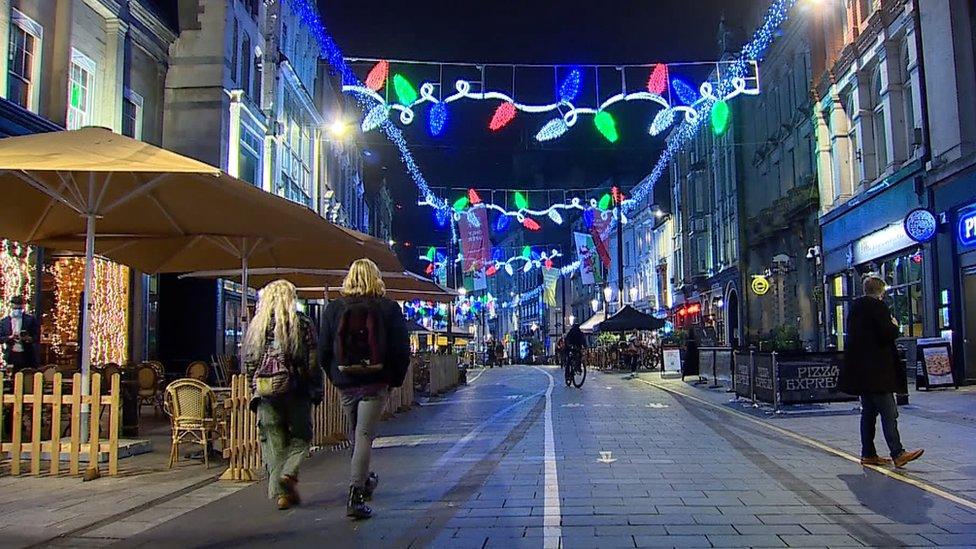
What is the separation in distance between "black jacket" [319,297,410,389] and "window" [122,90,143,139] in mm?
13821

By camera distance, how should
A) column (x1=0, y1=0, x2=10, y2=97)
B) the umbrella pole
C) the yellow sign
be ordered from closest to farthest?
1. the umbrella pole
2. column (x1=0, y1=0, x2=10, y2=97)
3. the yellow sign

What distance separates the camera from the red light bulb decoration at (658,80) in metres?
18.2

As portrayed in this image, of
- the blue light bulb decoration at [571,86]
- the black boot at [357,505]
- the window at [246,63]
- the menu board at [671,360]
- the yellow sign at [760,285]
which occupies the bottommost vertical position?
the black boot at [357,505]

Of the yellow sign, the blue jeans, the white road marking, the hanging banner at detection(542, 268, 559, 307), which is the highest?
the hanging banner at detection(542, 268, 559, 307)

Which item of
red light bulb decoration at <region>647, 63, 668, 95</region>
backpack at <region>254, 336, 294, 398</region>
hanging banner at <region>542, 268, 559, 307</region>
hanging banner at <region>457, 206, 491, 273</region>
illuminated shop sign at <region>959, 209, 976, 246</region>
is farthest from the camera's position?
hanging banner at <region>542, 268, 559, 307</region>

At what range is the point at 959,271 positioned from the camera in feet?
61.6

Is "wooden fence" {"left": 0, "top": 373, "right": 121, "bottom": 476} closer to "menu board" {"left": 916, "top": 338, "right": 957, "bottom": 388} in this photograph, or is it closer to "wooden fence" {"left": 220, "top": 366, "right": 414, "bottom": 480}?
"wooden fence" {"left": 220, "top": 366, "right": 414, "bottom": 480}

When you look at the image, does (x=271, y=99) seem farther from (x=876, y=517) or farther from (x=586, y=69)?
(x=876, y=517)

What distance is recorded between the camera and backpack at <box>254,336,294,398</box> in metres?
6.45

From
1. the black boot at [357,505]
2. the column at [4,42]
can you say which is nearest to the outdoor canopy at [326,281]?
the column at [4,42]

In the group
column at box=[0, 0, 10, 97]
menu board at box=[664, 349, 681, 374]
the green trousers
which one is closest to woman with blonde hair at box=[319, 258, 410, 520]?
the green trousers

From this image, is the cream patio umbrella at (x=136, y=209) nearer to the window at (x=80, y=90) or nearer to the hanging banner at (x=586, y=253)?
the window at (x=80, y=90)

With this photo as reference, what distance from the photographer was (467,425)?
1290 centimetres

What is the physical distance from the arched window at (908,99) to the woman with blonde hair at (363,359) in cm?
1944
